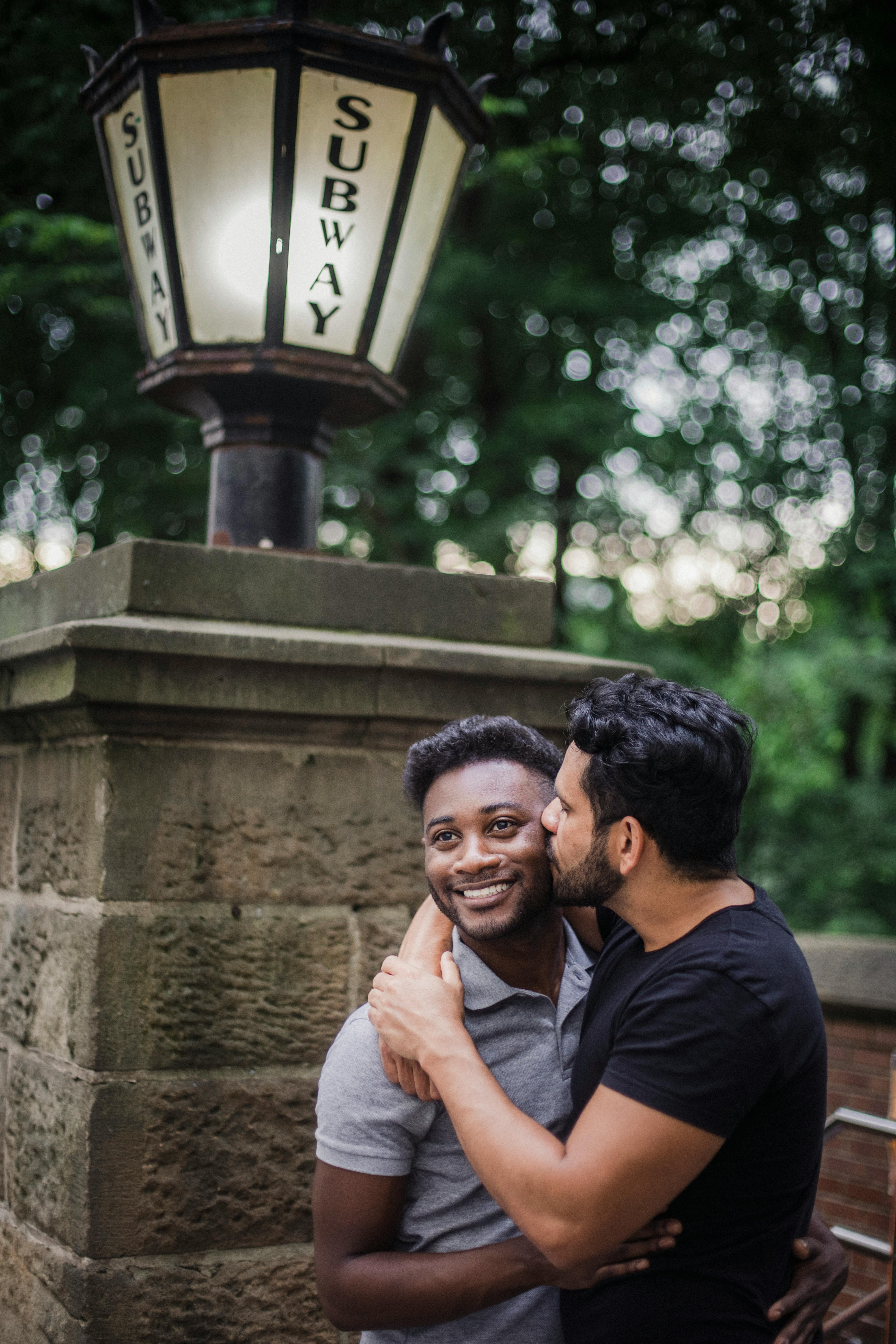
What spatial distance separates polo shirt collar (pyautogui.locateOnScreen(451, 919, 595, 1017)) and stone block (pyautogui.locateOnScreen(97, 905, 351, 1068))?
353 millimetres

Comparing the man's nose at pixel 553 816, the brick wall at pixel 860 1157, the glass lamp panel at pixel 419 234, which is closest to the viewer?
the man's nose at pixel 553 816

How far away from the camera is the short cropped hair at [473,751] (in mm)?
1927

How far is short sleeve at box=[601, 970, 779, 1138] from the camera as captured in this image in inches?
54.9

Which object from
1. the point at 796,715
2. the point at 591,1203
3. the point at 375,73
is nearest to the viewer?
the point at 591,1203

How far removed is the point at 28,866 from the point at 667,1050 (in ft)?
4.74

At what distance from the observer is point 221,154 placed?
7.31ft

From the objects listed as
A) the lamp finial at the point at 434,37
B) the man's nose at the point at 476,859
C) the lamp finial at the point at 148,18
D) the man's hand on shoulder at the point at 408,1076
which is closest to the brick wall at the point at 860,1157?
the man's nose at the point at 476,859

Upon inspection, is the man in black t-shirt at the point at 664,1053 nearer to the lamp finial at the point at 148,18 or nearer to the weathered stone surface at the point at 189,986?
the weathered stone surface at the point at 189,986

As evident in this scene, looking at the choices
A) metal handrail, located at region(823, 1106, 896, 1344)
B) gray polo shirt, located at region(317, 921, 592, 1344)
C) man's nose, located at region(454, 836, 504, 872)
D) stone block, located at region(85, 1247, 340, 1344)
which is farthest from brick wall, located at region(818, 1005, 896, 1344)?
man's nose, located at region(454, 836, 504, 872)

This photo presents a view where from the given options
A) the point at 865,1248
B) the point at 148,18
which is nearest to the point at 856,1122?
the point at 865,1248

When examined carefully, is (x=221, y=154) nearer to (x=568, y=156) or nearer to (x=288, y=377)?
(x=288, y=377)

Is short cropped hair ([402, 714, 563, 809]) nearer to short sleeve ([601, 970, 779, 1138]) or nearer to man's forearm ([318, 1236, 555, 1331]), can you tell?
short sleeve ([601, 970, 779, 1138])

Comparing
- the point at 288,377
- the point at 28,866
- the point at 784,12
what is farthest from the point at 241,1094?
the point at 784,12

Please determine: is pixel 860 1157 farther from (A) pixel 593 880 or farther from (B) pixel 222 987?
(A) pixel 593 880
